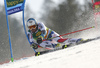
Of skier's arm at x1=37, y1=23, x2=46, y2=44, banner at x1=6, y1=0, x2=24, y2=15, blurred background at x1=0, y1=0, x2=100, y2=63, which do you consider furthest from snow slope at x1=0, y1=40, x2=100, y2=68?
blurred background at x1=0, y1=0, x2=100, y2=63

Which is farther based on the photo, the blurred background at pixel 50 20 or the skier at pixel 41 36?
the blurred background at pixel 50 20

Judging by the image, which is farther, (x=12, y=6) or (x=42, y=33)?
(x=12, y=6)

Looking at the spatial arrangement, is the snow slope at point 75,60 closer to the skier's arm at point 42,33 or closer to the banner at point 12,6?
the skier's arm at point 42,33

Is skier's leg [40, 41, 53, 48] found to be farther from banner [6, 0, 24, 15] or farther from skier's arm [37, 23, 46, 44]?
banner [6, 0, 24, 15]

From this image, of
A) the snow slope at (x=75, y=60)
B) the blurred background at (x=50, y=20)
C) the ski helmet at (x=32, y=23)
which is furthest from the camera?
the blurred background at (x=50, y=20)

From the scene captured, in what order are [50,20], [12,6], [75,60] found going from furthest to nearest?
[50,20]
[12,6]
[75,60]

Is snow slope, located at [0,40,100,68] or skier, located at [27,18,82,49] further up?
snow slope, located at [0,40,100,68]

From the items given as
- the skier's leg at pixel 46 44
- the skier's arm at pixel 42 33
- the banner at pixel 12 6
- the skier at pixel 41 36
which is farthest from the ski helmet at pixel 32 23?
the banner at pixel 12 6

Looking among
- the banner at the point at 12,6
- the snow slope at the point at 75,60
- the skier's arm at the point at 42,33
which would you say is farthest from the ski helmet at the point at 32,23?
the snow slope at the point at 75,60

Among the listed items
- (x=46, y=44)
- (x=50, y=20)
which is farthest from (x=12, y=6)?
(x=50, y=20)

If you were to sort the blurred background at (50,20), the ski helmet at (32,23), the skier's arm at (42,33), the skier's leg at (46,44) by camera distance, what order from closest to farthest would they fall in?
the skier's arm at (42,33), the ski helmet at (32,23), the skier's leg at (46,44), the blurred background at (50,20)

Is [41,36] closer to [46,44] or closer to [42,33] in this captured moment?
[42,33]

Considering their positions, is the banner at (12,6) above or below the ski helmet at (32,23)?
above

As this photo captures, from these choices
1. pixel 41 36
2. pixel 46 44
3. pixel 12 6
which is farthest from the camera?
pixel 12 6
